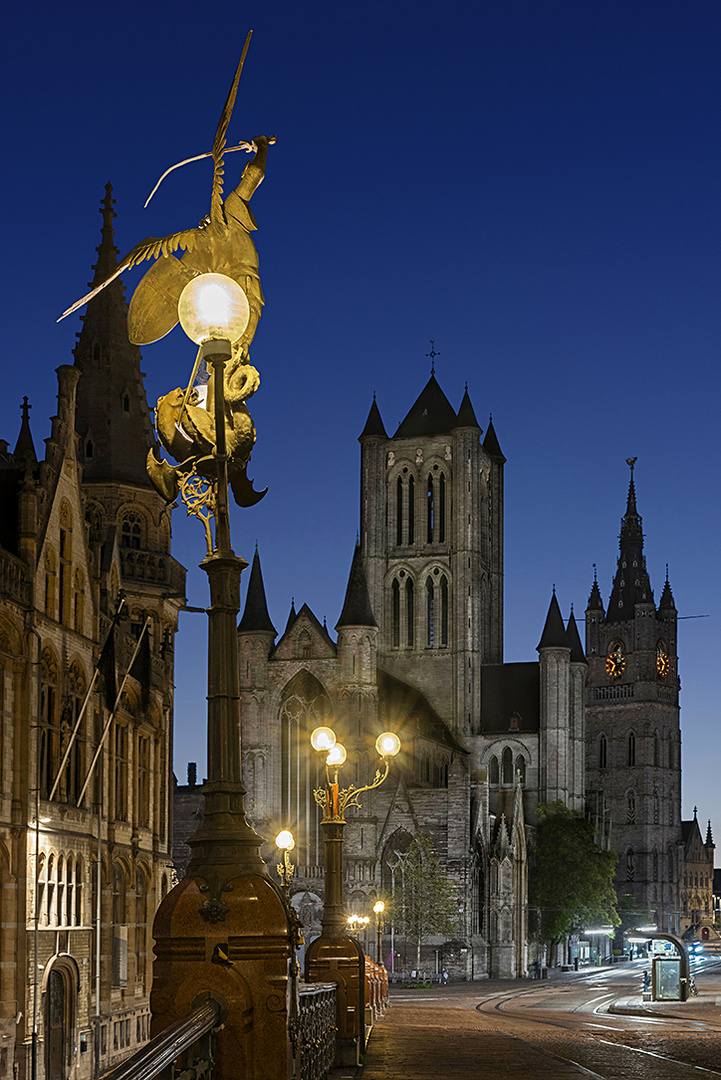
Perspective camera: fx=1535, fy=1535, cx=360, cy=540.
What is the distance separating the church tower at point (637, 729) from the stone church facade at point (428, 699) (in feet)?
147

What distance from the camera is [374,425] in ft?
359

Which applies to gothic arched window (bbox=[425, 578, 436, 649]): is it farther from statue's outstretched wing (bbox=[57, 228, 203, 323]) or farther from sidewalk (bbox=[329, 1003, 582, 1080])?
statue's outstretched wing (bbox=[57, 228, 203, 323])

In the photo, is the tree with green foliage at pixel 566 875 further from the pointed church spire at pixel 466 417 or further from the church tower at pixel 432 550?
the pointed church spire at pixel 466 417

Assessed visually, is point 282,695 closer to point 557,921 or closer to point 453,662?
point 453,662

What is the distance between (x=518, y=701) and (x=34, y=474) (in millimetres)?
75046

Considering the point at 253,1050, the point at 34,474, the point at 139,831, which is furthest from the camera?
the point at 139,831

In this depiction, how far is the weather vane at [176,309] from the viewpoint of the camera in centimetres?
965

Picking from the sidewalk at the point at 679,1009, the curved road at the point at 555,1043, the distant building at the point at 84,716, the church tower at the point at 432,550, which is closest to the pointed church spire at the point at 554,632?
the church tower at the point at 432,550

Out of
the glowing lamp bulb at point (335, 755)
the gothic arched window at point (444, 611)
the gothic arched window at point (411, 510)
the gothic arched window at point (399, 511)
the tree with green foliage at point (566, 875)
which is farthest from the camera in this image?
the gothic arched window at point (399, 511)

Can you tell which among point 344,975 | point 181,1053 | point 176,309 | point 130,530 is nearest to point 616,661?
point 130,530

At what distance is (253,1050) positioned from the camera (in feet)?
27.8

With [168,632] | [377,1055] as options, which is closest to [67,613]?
[168,632]

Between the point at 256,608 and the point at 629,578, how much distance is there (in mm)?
79437

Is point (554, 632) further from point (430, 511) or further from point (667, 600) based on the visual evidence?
point (667, 600)
